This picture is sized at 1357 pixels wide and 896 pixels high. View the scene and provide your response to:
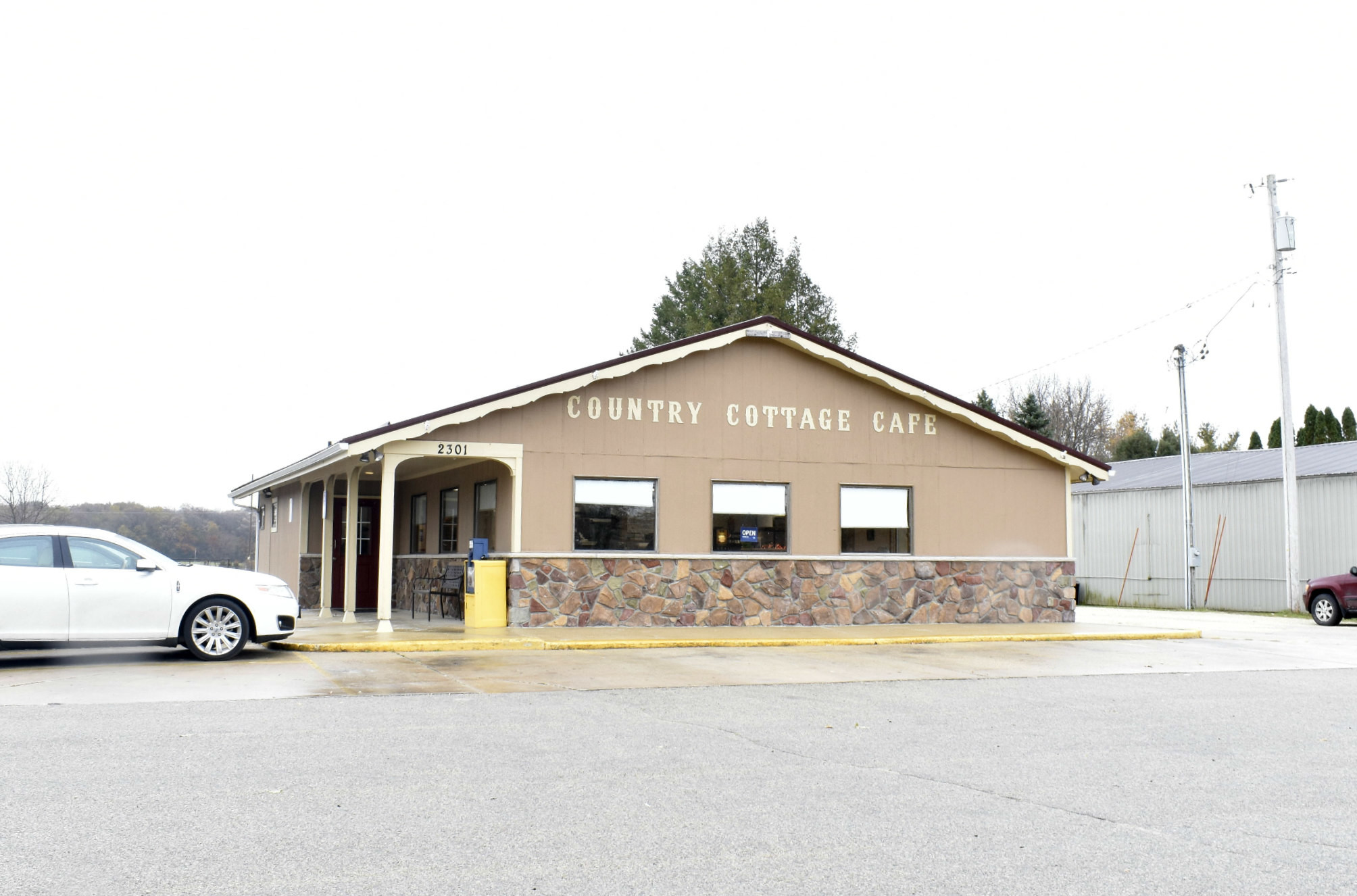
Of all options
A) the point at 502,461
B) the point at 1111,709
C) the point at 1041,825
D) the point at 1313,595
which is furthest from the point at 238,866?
the point at 1313,595

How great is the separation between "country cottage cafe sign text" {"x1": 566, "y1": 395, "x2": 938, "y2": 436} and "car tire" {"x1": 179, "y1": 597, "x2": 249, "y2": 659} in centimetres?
662

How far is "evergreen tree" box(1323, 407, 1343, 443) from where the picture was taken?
47906 millimetres

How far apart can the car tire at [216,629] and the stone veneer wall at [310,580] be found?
11.4 metres

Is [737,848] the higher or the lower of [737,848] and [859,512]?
the lower

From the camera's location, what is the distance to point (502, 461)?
18344 millimetres

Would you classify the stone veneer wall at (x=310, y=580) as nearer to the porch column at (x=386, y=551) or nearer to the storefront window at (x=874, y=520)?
the porch column at (x=386, y=551)

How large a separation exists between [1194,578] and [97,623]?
94.4ft

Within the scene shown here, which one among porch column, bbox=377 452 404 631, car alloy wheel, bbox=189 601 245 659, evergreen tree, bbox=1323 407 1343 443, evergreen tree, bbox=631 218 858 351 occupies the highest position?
evergreen tree, bbox=631 218 858 351

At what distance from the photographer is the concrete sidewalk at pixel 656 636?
49.8ft

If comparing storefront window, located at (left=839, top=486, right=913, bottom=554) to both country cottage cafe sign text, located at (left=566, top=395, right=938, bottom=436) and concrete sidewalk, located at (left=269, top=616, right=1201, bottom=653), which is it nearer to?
country cottage cafe sign text, located at (left=566, top=395, right=938, bottom=436)

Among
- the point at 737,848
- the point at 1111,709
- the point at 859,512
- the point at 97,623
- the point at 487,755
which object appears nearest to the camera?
the point at 737,848

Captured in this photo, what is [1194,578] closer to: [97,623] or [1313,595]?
[1313,595]

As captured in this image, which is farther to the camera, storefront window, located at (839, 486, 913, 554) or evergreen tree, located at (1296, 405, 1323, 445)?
evergreen tree, located at (1296, 405, 1323, 445)

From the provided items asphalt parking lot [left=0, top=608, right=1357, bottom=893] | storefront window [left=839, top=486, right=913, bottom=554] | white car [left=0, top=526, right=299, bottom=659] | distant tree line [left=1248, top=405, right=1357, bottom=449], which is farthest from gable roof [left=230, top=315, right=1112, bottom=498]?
distant tree line [left=1248, top=405, right=1357, bottom=449]
